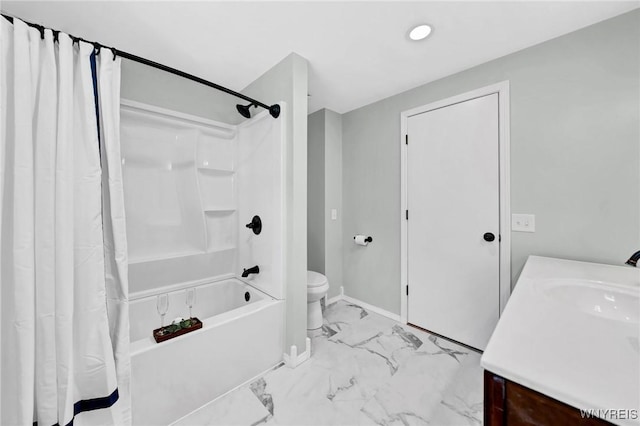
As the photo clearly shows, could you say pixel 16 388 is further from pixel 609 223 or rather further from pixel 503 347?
pixel 609 223

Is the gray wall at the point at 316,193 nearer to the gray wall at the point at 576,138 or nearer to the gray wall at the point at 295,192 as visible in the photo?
the gray wall at the point at 295,192

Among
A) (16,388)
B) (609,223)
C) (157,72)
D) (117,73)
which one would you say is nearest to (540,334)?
(609,223)

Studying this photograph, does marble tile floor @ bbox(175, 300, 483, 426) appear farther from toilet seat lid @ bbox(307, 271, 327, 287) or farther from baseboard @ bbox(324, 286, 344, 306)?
baseboard @ bbox(324, 286, 344, 306)

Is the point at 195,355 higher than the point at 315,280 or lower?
lower

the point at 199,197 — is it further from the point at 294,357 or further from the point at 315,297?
the point at 294,357

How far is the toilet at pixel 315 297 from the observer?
2232 mm

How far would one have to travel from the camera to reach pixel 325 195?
2.79 metres

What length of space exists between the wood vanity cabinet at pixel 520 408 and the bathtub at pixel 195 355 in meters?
1.37

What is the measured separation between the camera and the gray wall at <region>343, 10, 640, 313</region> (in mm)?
1404

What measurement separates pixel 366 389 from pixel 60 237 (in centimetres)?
179

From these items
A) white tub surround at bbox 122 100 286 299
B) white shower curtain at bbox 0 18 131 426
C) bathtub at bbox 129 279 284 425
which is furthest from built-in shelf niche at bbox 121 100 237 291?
white shower curtain at bbox 0 18 131 426

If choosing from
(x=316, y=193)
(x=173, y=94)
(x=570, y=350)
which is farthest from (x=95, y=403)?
(x=316, y=193)

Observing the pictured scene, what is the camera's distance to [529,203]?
1717 mm

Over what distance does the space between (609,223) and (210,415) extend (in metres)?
2.51
